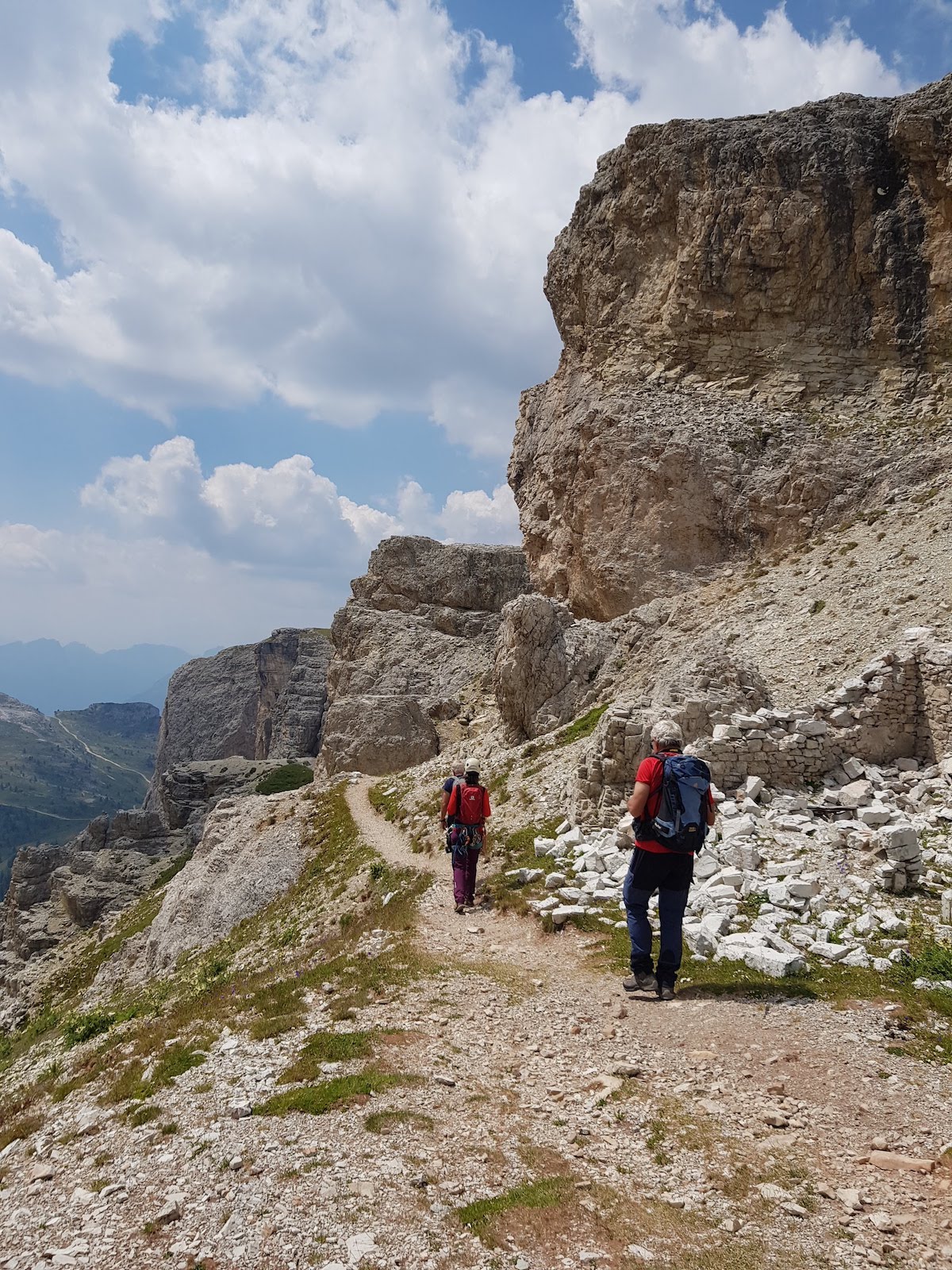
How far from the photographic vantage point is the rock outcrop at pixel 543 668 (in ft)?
103

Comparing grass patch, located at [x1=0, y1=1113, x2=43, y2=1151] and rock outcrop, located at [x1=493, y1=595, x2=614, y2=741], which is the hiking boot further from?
rock outcrop, located at [x1=493, y1=595, x2=614, y2=741]

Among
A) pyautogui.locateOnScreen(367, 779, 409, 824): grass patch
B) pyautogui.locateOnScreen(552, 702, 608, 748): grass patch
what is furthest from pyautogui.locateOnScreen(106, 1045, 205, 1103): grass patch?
pyautogui.locateOnScreen(367, 779, 409, 824): grass patch

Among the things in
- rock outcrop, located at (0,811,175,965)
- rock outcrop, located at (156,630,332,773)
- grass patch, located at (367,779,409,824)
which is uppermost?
rock outcrop, located at (156,630,332,773)

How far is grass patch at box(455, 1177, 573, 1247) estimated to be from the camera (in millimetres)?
5309

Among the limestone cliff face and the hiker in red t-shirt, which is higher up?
the limestone cliff face

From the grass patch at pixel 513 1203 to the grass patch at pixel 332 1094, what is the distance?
2.02m

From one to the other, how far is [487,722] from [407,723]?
568 centimetres

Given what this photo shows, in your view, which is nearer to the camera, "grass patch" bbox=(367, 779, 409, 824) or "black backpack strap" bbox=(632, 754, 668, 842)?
"black backpack strap" bbox=(632, 754, 668, 842)

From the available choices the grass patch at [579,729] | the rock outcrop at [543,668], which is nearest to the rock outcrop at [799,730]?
the grass patch at [579,729]

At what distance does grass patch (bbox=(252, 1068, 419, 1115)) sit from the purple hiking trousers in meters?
6.64

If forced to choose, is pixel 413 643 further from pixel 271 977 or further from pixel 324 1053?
pixel 324 1053

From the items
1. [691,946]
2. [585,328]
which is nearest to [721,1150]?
[691,946]

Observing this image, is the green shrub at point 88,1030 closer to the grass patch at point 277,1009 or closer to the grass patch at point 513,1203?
the grass patch at point 277,1009

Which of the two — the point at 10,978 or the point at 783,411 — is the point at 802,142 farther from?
the point at 10,978
